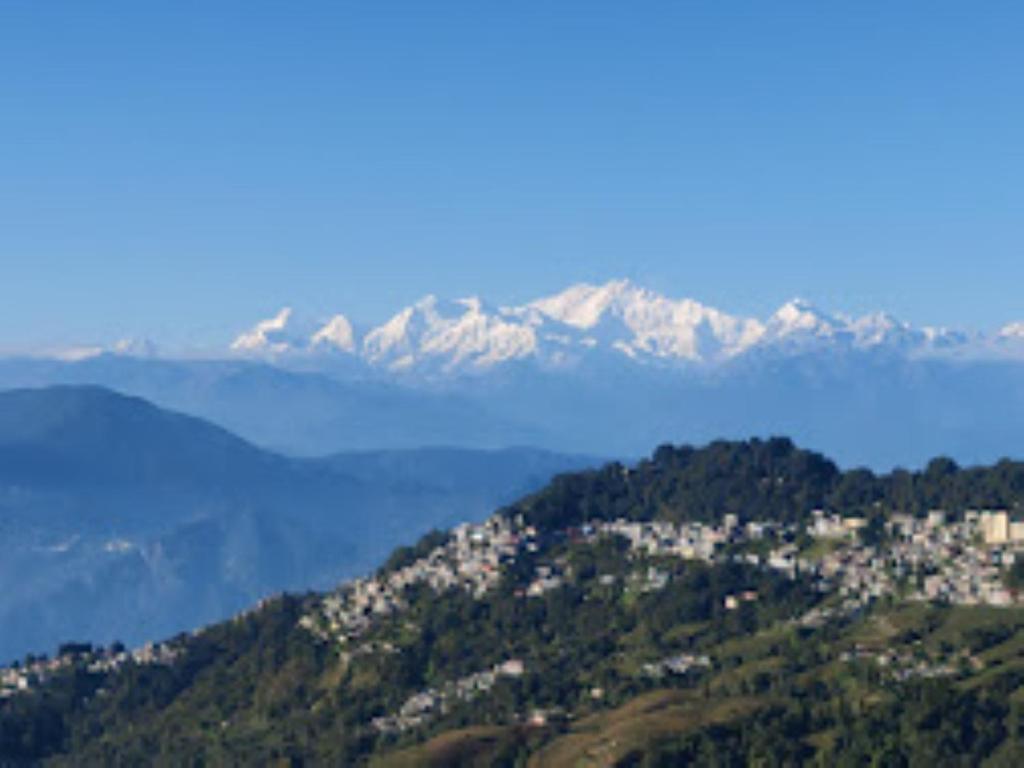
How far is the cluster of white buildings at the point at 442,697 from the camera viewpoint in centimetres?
14800

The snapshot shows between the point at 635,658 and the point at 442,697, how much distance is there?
16.5 meters

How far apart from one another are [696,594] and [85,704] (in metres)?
60.7

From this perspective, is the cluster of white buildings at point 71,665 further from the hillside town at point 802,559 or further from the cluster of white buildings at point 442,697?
the cluster of white buildings at point 442,697

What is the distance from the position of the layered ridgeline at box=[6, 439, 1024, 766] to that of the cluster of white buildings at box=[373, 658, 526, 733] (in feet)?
1.15

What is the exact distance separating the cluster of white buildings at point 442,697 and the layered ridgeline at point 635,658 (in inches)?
13.8

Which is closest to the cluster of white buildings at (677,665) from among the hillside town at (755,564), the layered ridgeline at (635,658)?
the hillside town at (755,564)

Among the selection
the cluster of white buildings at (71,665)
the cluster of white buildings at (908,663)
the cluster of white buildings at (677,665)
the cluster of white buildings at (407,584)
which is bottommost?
the cluster of white buildings at (71,665)

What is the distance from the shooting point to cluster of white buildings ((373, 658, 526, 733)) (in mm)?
148000

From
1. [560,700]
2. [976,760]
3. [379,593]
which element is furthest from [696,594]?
[976,760]

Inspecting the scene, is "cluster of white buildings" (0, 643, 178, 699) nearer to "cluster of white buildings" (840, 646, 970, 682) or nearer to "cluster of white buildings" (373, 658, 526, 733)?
"cluster of white buildings" (373, 658, 526, 733)

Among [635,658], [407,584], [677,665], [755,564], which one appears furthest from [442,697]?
[407,584]

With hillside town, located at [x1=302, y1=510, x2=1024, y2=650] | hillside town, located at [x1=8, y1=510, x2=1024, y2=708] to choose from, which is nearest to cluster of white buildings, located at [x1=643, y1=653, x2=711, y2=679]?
hillside town, located at [x1=8, y1=510, x2=1024, y2=708]

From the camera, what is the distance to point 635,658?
153125 millimetres

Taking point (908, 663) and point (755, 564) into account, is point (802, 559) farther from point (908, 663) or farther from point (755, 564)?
point (908, 663)
